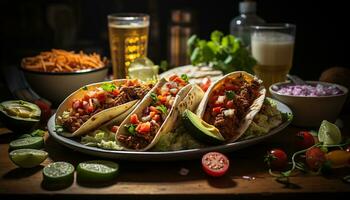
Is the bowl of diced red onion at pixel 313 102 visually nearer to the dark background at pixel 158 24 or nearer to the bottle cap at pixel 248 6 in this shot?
the bottle cap at pixel 248 6

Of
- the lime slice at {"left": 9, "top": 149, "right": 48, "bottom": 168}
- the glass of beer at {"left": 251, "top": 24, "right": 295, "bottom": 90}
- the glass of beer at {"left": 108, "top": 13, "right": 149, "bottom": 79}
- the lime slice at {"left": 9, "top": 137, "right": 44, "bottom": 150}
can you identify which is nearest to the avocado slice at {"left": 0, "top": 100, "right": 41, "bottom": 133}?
the lime slice at {"left": 9, "top": 137, "right": 44, "bottom": 150}

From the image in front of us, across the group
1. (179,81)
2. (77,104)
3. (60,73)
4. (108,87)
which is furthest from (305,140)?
(60,73)

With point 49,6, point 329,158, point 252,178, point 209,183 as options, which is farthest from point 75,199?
point 49,6

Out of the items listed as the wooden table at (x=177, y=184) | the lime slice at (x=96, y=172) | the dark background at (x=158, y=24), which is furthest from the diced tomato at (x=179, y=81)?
the dark background at (x=158, y=24)

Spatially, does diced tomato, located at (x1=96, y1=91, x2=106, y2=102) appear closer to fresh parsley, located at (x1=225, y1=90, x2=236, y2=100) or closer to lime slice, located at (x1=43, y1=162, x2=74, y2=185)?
lime slice, located at (x1=43, y1=162, x2=74, y2=185)

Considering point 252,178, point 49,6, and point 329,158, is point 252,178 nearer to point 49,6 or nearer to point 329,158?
point 329,158

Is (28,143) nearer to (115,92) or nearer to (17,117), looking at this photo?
(17,117)

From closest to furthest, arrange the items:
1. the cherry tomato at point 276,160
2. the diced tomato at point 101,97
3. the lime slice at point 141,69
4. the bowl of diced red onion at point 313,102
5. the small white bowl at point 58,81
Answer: the cherry tomato at point 276,160 < the diced tomato at point 101,97 < the bowl of diced red onion at point 313,102 < the small white bowl at point 58,81 < the lime slice at point 141,69
